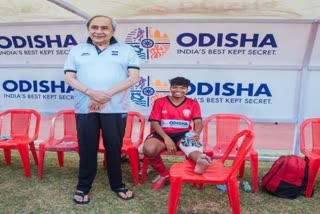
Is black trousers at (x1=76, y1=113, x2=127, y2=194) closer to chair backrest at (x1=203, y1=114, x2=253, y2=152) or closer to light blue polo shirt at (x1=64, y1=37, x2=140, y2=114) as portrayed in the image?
light blue polo shirt at (x1=64, y1=37, x2=140, y2=114)

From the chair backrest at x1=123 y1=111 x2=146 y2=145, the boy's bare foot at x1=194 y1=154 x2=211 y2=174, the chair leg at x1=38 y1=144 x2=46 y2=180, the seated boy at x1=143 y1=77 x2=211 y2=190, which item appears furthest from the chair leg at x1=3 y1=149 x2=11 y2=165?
the boy's bare foot at x1=194 y1=154 x2=211 y2=174

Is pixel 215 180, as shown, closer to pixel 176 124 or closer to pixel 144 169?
pixel 176 124

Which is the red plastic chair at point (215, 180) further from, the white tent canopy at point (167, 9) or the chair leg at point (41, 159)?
the white tent canopy at point (167, 9)

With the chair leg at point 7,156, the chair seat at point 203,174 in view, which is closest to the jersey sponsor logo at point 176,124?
the chair seat at point 203,174

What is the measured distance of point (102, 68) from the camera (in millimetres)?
2920

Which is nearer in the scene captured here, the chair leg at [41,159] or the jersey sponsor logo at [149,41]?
the chair leg at [41,159]

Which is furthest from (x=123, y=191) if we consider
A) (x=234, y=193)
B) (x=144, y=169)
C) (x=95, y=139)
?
(x=234, y=193)

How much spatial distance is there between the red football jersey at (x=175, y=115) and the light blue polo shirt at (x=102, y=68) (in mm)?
641

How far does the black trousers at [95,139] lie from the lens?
2.98 metres

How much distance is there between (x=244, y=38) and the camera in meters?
4.04

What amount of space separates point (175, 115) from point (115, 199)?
1020 mm

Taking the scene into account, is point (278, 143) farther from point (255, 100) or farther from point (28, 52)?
point (28, 52)

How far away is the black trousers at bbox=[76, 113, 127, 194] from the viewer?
2984 mm

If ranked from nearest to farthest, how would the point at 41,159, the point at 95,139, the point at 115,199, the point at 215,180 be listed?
the point at 215,180 → the point at 95,139 → the point at 115,199 → the point at 41,159
